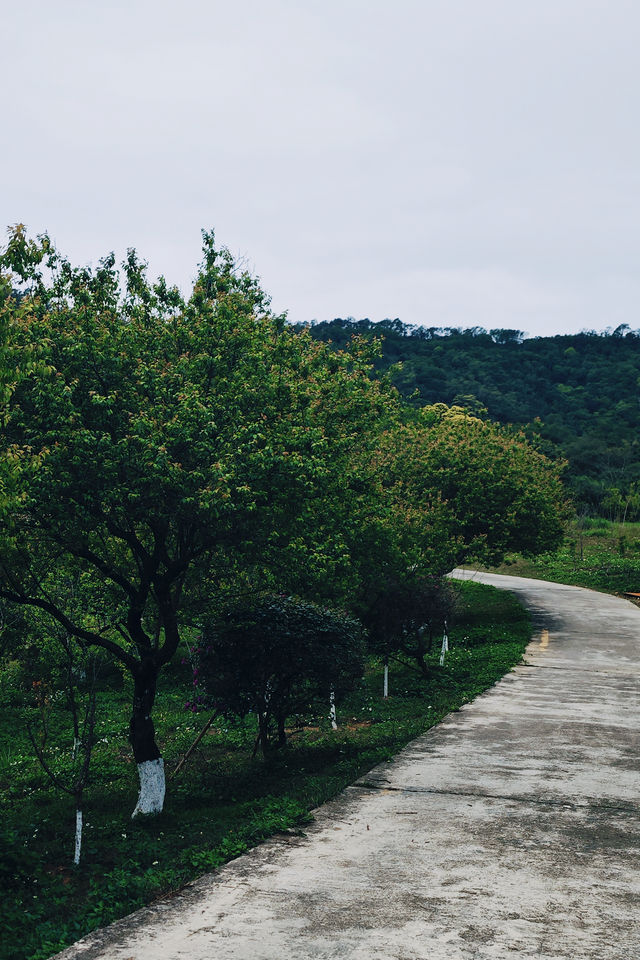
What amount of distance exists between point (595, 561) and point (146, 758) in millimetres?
36116

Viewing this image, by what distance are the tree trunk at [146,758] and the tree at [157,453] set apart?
0.9 inches

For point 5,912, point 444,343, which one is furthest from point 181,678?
point 444,343

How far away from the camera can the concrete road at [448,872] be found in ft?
18.4

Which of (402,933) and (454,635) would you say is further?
(454,635)

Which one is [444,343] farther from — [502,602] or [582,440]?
[502,602]

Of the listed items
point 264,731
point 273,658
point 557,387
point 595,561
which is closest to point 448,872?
point 273,658

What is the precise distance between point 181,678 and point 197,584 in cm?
1226

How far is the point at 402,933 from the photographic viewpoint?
Answer: 5730mm

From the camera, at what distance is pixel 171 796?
1138 cm

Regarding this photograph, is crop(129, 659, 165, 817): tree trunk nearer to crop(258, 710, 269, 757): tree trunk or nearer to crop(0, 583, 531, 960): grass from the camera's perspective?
crop(0, 583, 531, 960): grass

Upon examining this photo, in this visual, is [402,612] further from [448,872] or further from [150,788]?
[448,872]

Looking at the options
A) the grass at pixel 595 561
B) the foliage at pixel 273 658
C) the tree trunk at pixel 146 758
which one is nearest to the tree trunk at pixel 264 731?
the foliage at pixel 273 658

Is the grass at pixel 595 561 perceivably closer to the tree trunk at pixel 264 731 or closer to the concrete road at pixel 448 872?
the tree trunk at pixel 264 731

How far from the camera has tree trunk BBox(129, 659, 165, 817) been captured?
1073 centimetres
